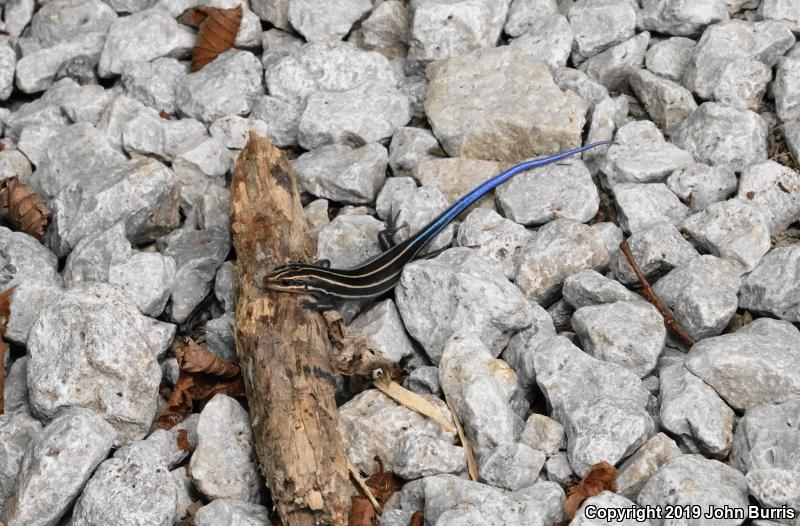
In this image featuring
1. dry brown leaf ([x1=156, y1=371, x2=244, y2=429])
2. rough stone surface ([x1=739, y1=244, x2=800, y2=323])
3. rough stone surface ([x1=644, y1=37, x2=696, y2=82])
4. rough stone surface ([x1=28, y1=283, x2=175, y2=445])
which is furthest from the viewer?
rough stone surface ([x1=644, y1=37, x2=696, y2=82])

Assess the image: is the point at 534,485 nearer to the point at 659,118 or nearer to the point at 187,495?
the point at 187,495

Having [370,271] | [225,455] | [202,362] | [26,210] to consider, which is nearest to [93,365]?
[202,362]

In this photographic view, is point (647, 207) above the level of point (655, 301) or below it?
above

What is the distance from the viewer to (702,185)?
471 cm

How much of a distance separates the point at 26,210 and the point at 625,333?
10.5 ft

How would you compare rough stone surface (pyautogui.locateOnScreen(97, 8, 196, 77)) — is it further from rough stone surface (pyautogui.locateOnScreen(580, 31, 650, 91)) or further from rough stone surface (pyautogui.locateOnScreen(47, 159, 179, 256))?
rough stone surface (pyautogui.locateOnScreen(580, 31, 650, 91))

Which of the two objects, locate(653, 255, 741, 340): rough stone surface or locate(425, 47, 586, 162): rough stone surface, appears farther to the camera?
locate(425, 47, 586, 162): rough stone surface

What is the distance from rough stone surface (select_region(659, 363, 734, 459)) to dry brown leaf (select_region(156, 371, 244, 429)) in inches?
73.1

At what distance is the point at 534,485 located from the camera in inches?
139

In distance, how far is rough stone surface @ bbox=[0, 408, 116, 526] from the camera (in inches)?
138

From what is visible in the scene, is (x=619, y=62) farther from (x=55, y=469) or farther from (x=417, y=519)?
(x=55, y=469)

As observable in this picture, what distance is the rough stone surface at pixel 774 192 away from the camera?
4.58m

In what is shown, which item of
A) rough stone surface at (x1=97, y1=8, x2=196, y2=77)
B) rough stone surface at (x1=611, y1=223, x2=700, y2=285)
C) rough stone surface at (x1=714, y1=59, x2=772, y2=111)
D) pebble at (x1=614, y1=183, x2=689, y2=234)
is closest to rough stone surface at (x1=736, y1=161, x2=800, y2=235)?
pebble at (x1=614, y1=183, x2=689, y2=234)

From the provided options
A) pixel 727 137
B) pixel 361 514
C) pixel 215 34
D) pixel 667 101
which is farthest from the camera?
pixel 215 34
